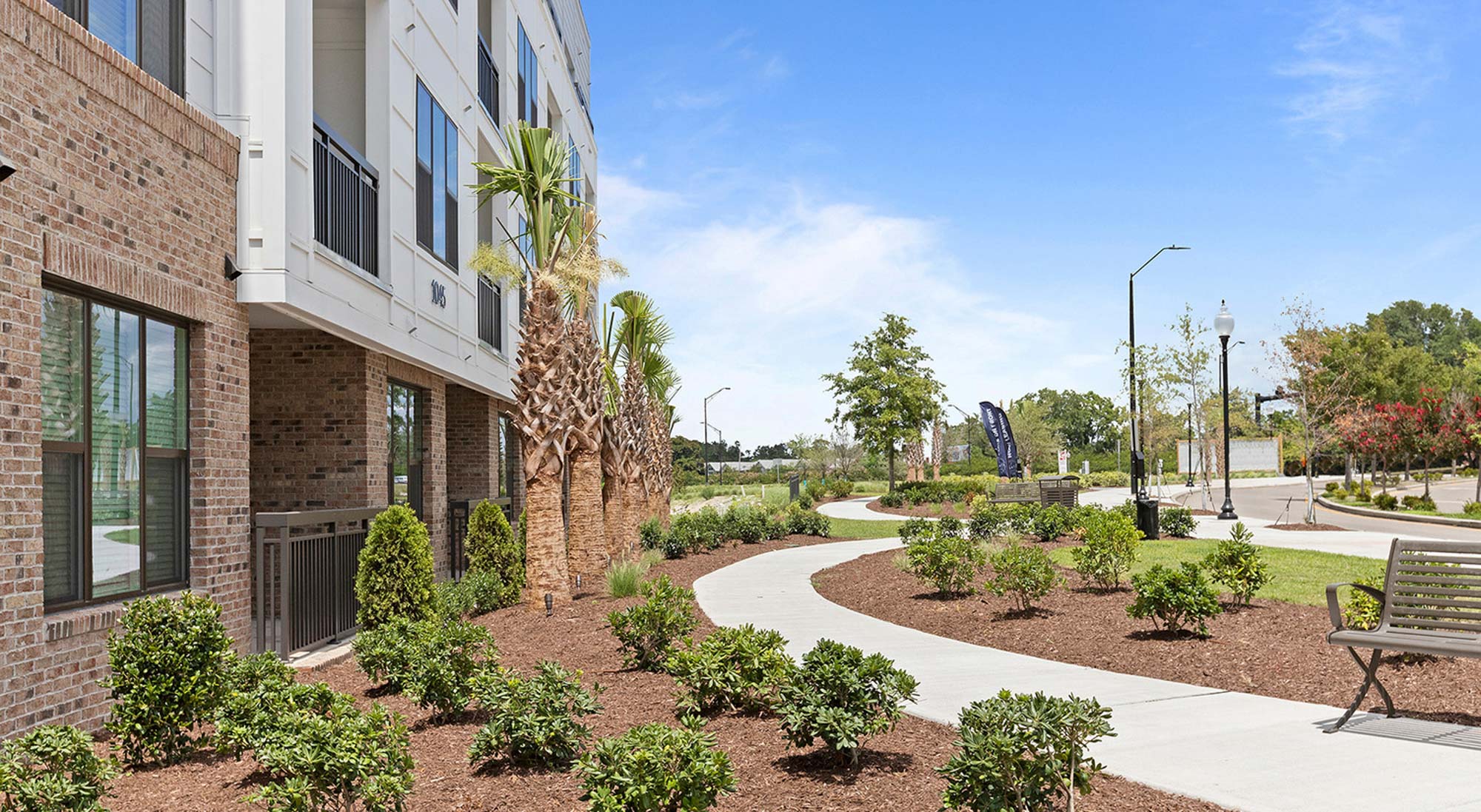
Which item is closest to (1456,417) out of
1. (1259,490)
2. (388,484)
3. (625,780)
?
(1259,490)

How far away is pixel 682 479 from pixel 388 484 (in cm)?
5182

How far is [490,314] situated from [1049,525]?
12.2 metres

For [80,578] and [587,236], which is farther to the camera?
[587,236]

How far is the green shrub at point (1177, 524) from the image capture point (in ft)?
74.0

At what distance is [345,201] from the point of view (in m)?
13.0

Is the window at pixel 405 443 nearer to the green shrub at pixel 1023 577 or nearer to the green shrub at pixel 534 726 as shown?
the green shrub at pixel 1023 577

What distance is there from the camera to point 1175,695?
25.8 ft

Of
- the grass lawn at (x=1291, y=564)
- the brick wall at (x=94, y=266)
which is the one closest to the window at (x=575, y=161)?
the grass lawn at (x=1291, y=564)

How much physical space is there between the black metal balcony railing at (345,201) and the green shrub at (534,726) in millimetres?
7295

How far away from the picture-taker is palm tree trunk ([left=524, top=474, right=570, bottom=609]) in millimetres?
13758

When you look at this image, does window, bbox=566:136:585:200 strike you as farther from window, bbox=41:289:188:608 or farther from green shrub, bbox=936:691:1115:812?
green shrub, bbox=936:691:1115:812

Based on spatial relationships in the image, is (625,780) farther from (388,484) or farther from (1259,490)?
(1259,490)

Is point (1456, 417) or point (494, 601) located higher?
point (1456, 417)

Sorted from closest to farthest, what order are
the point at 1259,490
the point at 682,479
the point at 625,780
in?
the point at 625,780 → the point at 1259,490 → the point at 682,479
